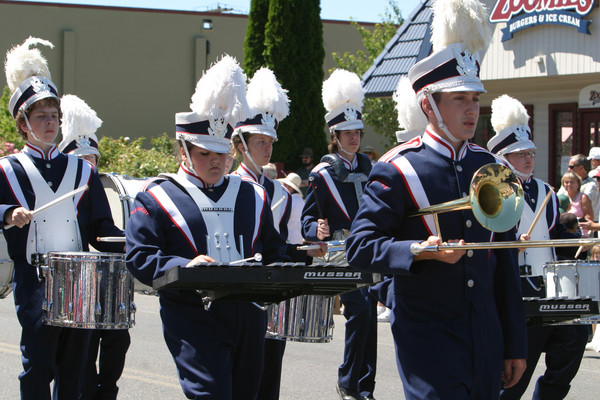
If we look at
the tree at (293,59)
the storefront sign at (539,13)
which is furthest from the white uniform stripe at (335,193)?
the tree at (293,59)

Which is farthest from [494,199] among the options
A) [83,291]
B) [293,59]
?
[293,59]

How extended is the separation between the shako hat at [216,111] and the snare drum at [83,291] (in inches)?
43.6

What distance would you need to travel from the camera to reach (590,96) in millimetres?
17219

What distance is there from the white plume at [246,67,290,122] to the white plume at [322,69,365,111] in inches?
45.9

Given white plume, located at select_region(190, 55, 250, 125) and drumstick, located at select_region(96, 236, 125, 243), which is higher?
white plume, located at select_region(190, 55, 250, 125)

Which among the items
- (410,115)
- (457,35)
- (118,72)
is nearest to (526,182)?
(410,115)

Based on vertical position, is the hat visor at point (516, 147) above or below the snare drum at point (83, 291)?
above

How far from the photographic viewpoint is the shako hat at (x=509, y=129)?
7.20 meters

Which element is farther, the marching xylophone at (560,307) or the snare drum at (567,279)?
the snare drum at (567,279)

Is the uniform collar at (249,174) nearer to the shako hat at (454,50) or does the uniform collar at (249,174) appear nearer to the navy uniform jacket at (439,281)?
the shako hat at (454,50)

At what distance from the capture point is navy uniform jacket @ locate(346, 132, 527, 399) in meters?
4.15

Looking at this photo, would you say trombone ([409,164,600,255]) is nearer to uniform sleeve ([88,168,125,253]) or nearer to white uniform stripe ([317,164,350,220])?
uniform sleeve ([88,168,125,253])

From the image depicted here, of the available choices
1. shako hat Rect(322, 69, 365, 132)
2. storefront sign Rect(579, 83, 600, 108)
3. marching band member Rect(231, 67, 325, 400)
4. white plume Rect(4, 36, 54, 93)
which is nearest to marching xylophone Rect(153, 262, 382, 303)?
marching band member Rect(231, 67, 325, 400)

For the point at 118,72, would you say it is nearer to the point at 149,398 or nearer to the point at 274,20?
the point at 274,20
